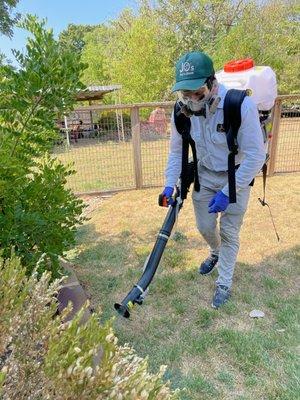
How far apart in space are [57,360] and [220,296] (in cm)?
208

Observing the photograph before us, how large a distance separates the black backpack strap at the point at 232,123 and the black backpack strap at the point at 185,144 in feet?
1.16

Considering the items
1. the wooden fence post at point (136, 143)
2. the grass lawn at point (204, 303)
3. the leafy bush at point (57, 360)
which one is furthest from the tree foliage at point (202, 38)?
the leafy bush at point (57, 360)

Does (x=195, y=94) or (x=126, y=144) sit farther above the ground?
(x=195, y=94)

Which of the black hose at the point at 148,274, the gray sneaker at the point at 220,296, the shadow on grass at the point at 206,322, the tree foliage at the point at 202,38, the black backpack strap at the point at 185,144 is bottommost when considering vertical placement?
the shadow on grass at the point at 206,322

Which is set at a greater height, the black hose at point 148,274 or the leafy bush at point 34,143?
the leafy bush at point 34,143

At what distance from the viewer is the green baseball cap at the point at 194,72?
2391mm

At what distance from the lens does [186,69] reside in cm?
242

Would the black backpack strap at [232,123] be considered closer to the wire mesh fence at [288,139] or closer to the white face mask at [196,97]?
the white face mask at [196,97]

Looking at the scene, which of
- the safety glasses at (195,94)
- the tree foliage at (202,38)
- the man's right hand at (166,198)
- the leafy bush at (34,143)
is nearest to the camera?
the leafy bush at (34,143)

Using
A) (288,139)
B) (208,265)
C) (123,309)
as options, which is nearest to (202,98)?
(123,309)

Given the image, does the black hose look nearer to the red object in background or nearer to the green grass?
the red object in background

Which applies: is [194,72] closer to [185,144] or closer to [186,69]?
[186,69]

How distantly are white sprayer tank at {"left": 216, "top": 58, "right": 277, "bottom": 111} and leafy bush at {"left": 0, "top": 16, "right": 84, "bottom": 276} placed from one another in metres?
1.29

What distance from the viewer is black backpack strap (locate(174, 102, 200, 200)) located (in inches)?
109
